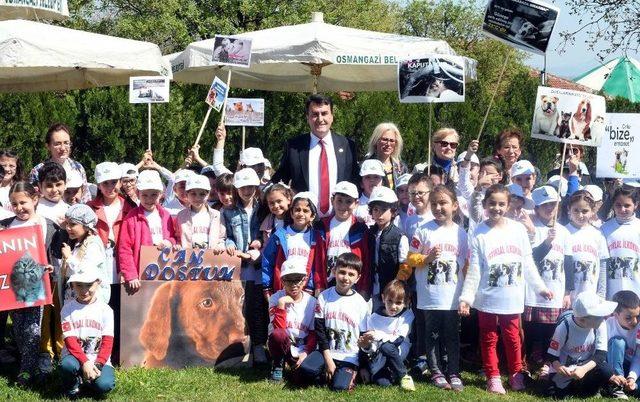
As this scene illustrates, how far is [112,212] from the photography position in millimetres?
8195

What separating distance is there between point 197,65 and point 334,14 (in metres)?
17.6

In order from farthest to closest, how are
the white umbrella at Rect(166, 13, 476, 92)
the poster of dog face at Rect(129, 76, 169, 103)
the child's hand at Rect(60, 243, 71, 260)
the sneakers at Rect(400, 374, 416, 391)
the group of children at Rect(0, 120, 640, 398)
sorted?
the white umbrella at Rect(166, 13, 476, 92), the poster of dog face at Rect(129, 76, 169, 103), the sneakers at Rect(400, 374, 416, 391), the group of children at Rect(0, 120, 640, 398), the child's hand at Rect(60, 243, 71, 260)

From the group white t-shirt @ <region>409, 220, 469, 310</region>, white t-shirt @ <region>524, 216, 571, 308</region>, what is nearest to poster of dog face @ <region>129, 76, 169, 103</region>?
white t-shirt @ <region>409, 220, 469, 310</region>

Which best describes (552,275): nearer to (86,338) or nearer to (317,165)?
(317,165)

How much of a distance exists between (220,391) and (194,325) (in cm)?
89

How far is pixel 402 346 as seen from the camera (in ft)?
26.3

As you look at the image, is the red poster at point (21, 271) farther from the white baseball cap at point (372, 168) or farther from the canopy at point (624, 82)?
the canopy at point (624, 82)

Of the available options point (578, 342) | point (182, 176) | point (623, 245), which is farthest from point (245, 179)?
point (623, 245)

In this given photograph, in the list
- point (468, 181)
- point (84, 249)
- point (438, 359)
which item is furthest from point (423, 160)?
point (84, 249)

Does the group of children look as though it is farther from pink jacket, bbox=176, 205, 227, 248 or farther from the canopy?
the canopy

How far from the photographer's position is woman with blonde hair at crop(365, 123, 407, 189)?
9078mm

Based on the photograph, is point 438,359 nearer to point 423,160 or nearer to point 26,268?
point 26,268

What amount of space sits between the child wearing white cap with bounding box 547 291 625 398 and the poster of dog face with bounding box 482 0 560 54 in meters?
2.51

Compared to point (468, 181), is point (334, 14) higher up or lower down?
higher up
